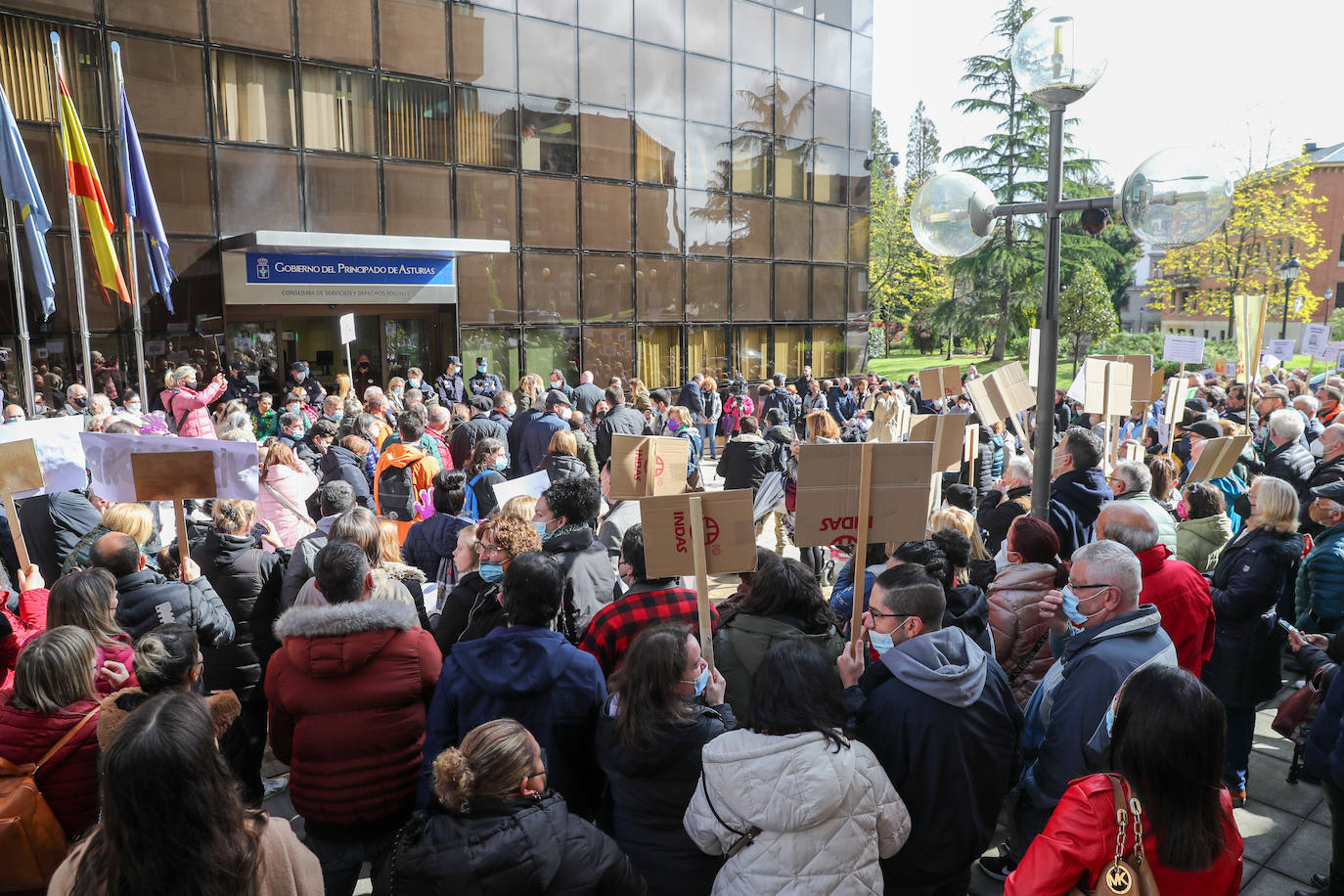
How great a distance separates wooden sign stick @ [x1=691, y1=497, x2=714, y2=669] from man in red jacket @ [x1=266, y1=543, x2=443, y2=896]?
1.06 m

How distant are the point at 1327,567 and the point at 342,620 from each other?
5.33m

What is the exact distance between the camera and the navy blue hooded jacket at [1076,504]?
6.34 m

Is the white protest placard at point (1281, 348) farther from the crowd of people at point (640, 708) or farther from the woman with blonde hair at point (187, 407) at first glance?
the woman with blonde hair at point (187, 407)

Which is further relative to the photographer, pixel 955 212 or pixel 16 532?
pixel 955 212

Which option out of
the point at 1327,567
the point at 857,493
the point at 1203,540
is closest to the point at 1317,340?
the point at 1203,540

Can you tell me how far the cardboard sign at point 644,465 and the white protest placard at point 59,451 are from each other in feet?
11.7

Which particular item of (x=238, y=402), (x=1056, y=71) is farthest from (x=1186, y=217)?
(x=238, y=402)

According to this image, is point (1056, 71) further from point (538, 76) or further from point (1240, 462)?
point (538, 76)

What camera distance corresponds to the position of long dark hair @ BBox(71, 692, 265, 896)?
2.07m

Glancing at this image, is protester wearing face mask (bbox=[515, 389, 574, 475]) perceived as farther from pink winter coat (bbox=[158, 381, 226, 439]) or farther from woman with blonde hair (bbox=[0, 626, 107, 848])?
woman with blonde hair (bbox=[0, 626, 107, 848])

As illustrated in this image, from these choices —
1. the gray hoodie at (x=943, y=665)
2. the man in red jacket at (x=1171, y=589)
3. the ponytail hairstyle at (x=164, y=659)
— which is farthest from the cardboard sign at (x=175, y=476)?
the man in red jacket at (x=1171, y=589)

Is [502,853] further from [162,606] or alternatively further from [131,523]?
[131,523]

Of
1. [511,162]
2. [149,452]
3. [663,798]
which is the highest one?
[511,162]

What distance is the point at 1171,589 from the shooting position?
434 cm
